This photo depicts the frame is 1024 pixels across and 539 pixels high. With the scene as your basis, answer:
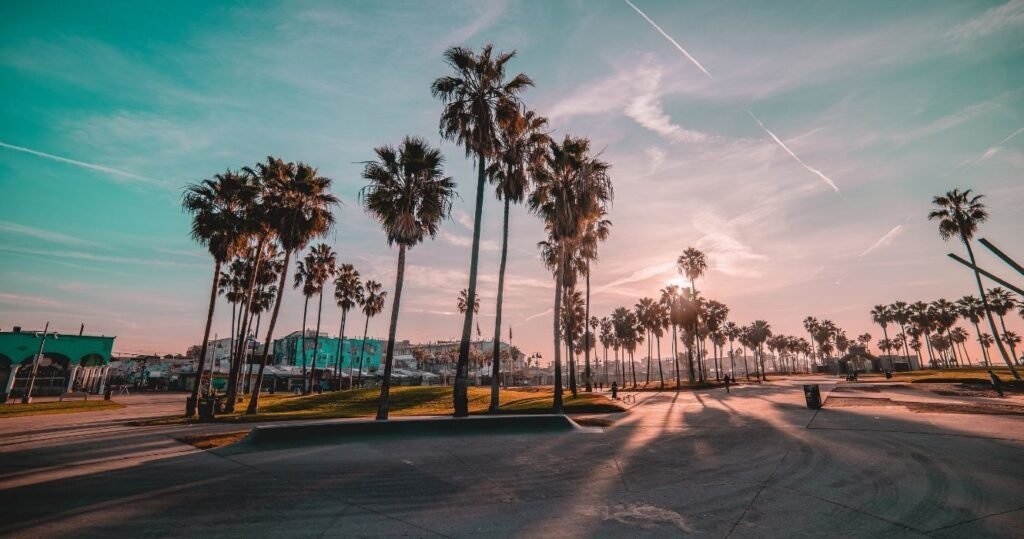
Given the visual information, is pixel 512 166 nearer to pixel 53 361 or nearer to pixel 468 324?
pixel 468 324

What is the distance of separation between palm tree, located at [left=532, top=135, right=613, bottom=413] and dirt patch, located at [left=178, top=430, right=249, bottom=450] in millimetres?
16234

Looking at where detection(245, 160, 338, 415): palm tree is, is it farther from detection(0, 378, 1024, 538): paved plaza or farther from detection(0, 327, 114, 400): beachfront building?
detection(0, 327, 114, 400): beachfront building

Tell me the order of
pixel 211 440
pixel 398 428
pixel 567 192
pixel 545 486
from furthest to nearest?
pixel 567 192
pixel 398 428
pixel 211 440
pixel 545 486

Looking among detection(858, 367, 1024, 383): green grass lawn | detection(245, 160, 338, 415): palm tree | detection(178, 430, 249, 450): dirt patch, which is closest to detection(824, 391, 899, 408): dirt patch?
detection(858, 367, 1024, 383): green grass lawn

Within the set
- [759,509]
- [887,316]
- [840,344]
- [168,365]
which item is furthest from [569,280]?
[840,344]

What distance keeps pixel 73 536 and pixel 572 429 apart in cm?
1258

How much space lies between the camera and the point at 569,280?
37.6 meters

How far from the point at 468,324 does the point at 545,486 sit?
12.1 metres

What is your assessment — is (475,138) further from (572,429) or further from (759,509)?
(759,509)

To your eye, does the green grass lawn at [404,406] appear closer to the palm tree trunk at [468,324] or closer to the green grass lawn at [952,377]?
the palm tree trunk at [468,324]

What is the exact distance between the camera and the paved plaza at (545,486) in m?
5.40

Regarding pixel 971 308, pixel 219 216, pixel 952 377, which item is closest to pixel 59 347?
pixel 219 216

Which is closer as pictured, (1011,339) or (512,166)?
(512,166)

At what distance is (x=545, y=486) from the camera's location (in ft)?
24.5
